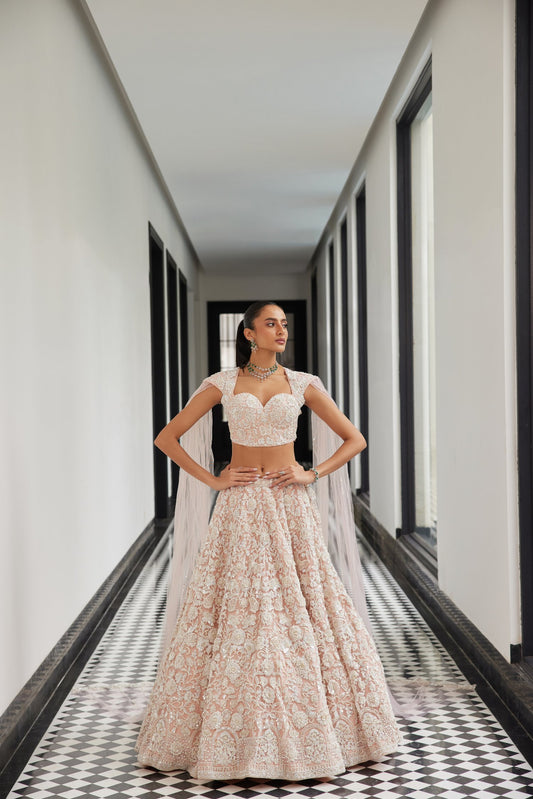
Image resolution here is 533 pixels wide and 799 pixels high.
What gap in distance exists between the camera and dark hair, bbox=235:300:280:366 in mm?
3359

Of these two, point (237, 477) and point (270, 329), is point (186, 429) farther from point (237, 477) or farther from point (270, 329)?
point (270, 329)

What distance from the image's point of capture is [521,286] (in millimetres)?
3447

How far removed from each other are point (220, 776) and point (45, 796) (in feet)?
1.82

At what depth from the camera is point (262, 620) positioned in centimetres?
Result: 305

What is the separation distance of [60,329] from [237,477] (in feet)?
4.56

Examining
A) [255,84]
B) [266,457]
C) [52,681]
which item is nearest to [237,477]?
[266,457]

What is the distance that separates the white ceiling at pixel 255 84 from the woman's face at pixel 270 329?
6.35 ft

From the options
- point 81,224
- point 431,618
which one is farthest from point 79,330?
point 431,618

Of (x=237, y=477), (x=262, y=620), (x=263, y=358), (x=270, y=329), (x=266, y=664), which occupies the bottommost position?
(x=266, y=664)

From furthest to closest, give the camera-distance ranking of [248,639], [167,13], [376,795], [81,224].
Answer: [81,224] → [167,13] → [248,639] → [376,795]

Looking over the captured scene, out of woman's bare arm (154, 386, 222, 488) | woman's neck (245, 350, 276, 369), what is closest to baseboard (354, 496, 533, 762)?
woman's bare arm (154, 386, 222, 488)

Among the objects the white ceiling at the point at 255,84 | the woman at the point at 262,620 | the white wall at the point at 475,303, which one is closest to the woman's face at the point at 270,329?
the woman at the point at 262,620

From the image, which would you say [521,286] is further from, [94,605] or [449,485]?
[94,605]

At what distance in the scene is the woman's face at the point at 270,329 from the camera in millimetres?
3322
